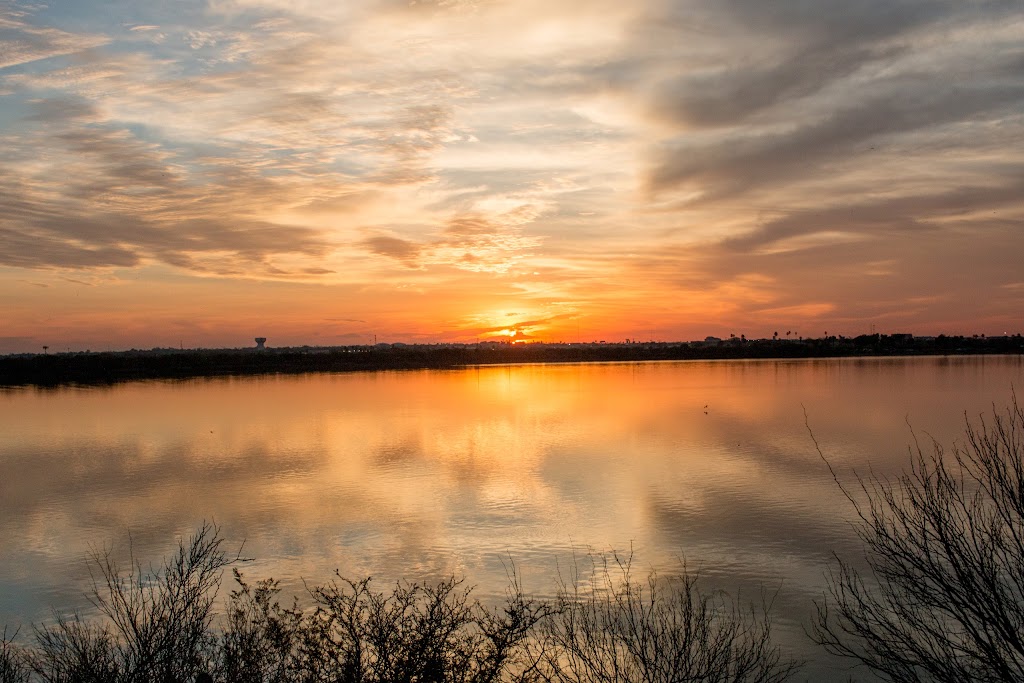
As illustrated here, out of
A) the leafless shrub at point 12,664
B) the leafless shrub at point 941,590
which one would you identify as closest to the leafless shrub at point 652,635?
the leafless shrub at point 941,590

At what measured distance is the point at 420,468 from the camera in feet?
92.8

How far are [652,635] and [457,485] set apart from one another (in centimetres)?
1591

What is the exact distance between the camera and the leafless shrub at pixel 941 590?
8.15 metres

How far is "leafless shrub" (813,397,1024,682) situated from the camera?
8.15 metres

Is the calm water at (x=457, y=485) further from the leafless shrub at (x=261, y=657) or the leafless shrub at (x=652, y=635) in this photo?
the leafless shrub at (x=261, y=657)

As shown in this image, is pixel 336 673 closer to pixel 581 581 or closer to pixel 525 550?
pixel 581 581

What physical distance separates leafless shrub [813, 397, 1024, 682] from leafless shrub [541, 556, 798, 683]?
1105 millimetres

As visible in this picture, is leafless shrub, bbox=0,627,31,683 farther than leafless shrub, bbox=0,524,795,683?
Yes

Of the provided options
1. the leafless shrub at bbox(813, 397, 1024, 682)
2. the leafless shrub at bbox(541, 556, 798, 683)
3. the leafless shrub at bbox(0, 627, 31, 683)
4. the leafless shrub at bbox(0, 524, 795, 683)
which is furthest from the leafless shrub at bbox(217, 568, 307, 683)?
the leafless shrub at bbox(813, 397, 1024, 682)

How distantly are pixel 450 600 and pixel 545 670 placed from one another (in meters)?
3.63

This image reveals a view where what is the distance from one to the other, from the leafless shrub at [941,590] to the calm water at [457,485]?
0.93 meters

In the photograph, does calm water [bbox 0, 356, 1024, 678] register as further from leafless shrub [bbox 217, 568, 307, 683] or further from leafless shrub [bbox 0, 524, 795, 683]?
leafless shrub [bbox 217, 568, 307, 683]

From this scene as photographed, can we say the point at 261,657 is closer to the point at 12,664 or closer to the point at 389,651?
the point at 389,651

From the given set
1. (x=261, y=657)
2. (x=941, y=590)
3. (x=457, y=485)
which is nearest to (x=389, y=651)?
(x=261, y=657)
